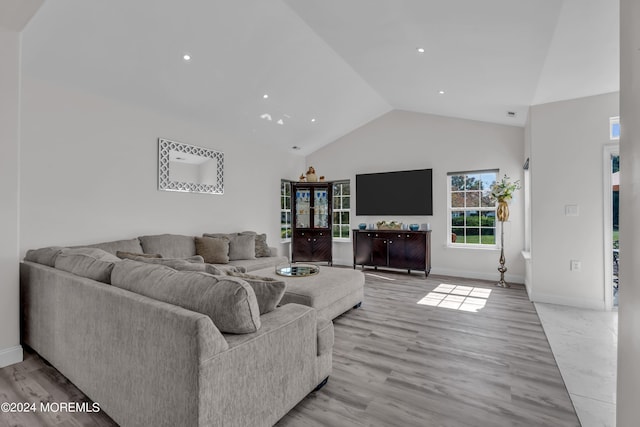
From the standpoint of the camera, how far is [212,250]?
4.39 meters

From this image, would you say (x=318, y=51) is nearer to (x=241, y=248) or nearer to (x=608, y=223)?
(x=241, y=248)

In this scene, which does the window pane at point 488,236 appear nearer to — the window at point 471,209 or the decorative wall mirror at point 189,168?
the window at point 471,209

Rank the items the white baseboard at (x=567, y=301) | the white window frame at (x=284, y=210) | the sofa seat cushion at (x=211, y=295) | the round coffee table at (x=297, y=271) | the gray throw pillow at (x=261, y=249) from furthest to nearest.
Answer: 1. the white window frame at (x=284, y=210)
2. the gray throw pillow at (x=261, y=249)
3. the white baseboard at (x=567, y=301)
4. the round coffee table at (x=297, y=271)
5. the sofa seat cushion at (x=211, y=295)

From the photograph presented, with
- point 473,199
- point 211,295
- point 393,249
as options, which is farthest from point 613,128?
point 211,295

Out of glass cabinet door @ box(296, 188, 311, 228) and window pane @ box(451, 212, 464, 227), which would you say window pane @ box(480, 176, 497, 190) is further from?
glass cabinet door @ box(296, 188, 311, 228)

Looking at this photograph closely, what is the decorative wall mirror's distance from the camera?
14.1 ft

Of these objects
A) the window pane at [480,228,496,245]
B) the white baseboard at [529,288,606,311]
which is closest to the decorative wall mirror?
the window pane at [480,228,496,245]

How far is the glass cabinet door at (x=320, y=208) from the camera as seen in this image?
6.54 meters

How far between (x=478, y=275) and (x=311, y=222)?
10.8 feet

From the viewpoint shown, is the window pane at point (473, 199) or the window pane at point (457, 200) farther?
the window pane at point (457, 200)

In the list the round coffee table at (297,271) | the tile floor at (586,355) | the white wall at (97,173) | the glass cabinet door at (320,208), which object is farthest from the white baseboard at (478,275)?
the white wall at (97,173)

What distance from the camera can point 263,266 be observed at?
4.57 m

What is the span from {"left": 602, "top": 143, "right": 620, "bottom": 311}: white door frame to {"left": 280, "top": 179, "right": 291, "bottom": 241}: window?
16.6ft

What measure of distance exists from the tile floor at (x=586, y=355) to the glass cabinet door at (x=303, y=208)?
13.7 ft
